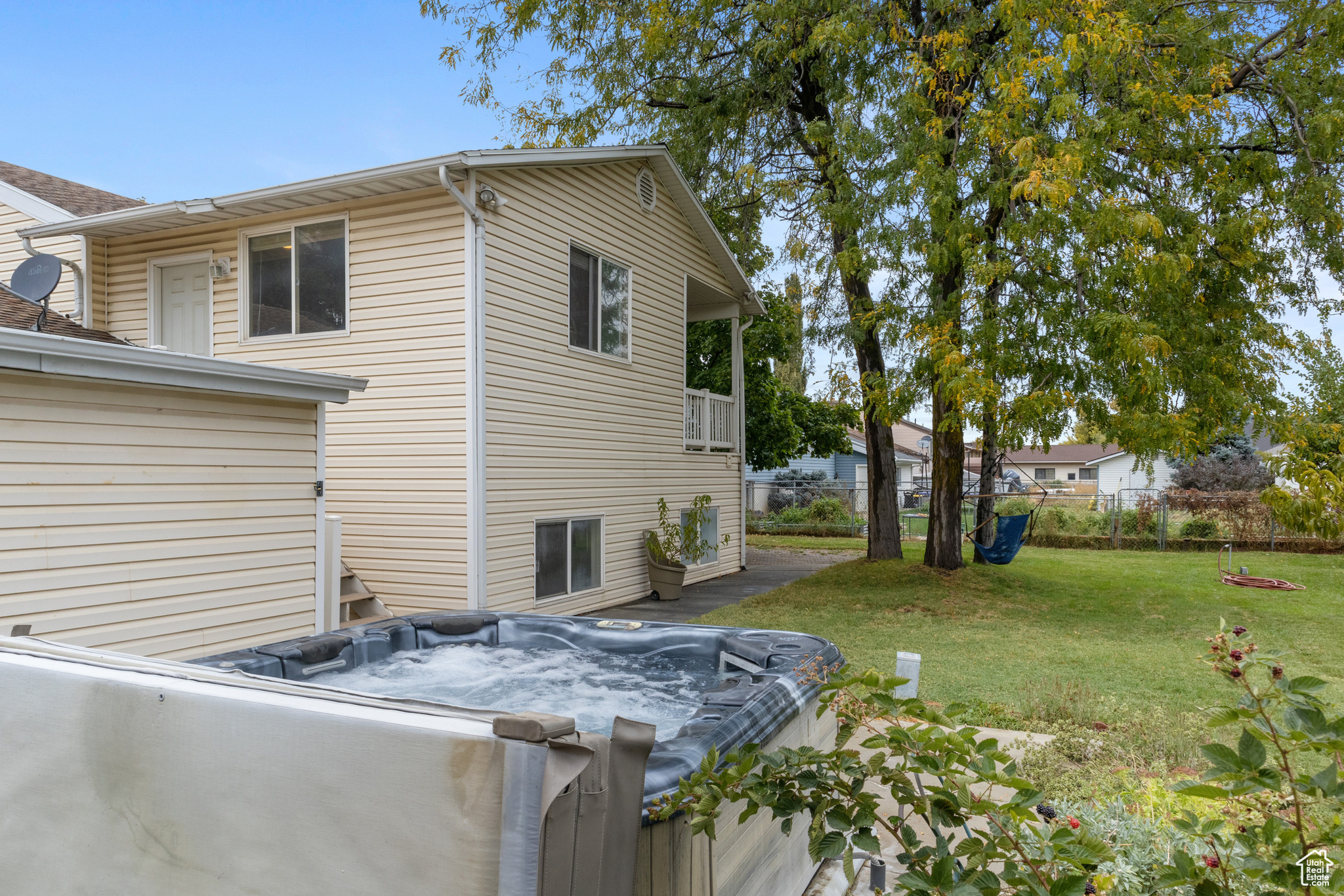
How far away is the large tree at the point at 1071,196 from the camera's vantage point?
27.4 ft

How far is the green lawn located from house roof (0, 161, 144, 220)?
8.95 m

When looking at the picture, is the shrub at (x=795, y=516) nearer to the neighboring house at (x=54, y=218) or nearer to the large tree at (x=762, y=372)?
the large tree at (x=762, y=372)

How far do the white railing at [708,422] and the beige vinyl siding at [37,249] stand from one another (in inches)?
293

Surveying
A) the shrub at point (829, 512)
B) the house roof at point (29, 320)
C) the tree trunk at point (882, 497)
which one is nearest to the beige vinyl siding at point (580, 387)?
→ the tree trunk at point (882, 497)

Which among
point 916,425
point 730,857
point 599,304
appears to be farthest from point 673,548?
point 916,425

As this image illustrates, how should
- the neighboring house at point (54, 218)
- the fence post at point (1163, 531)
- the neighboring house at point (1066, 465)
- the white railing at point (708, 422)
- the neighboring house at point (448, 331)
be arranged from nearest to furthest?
the neighboring house at point (448, 331)
the neighboring house at point (54, 218)
the white railing at point (708, 422)
the fence post at point (1163, 531)
the neighboring house at point (1066, 465)

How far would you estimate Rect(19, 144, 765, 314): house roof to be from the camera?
287 inches

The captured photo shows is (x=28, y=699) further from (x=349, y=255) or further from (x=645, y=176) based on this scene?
→ (x=645, y=176)

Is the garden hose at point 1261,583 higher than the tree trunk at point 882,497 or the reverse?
the reverse

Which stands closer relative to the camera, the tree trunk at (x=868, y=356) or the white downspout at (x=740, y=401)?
the tree trunk at (x=868, y=356)

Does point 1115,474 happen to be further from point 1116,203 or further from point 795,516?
point 1116,203

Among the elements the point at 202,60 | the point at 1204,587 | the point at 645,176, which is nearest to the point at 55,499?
the point at 645,176

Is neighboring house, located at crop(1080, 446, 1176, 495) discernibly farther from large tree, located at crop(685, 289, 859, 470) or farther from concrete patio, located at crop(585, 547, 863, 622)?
concrete patio, located at crop(585, 547, 863, 622)

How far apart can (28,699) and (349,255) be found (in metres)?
6.56
